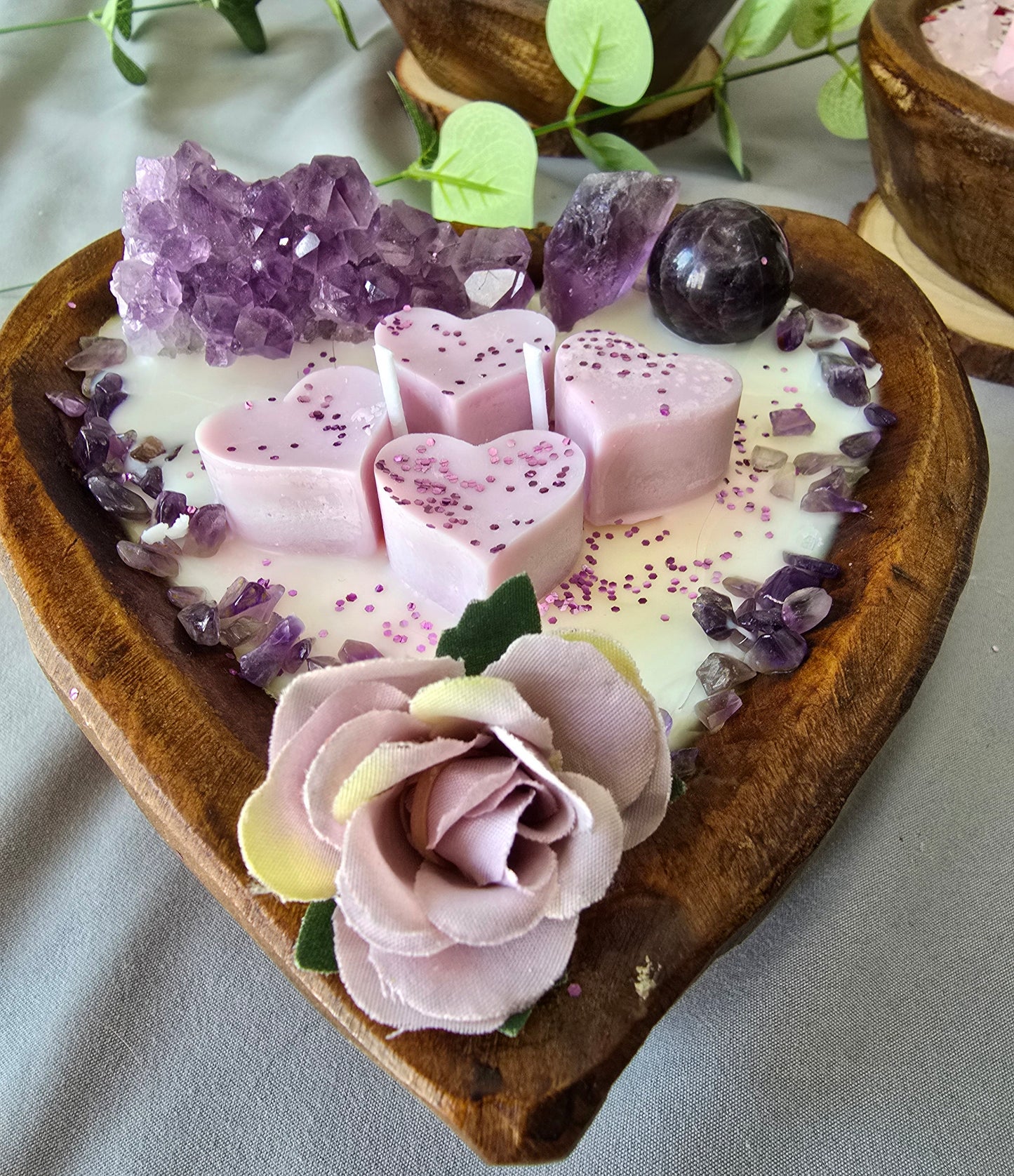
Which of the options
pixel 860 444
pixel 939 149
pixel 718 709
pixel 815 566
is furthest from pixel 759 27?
pixel 718 709

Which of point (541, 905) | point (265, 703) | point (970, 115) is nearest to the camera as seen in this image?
point (541, 905)

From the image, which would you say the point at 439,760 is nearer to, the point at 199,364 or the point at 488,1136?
the point at 488,1136

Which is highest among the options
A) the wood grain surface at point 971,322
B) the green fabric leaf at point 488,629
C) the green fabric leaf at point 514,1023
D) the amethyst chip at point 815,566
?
the green fabric leaf at point 488,629

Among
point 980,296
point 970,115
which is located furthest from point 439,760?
point 980,296

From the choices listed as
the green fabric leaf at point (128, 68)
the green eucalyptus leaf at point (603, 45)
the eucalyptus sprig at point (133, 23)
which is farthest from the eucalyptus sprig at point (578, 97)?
the green fabric leaf at point (128, 68)

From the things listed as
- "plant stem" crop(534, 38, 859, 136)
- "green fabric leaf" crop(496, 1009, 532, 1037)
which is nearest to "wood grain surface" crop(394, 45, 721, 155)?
"plant stem" crop(534, 38, 859, 136)

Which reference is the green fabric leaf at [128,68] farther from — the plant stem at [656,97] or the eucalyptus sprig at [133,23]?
the plant stem at [656,97]

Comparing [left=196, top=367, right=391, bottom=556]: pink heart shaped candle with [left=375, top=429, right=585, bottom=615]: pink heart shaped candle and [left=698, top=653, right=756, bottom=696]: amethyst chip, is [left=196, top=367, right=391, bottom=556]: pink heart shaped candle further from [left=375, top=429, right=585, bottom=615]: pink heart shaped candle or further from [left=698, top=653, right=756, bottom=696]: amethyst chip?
[left=698, top=653, right=756, bottom=696]: amethyst chip

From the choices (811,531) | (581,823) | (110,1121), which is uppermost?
(581,823)
